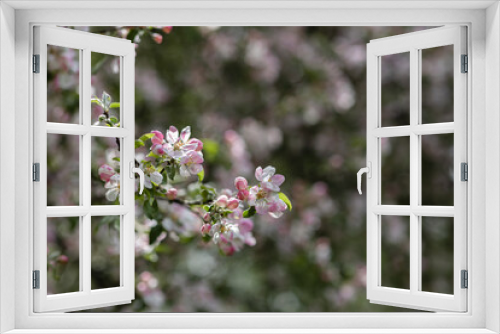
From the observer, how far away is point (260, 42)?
3.53 m

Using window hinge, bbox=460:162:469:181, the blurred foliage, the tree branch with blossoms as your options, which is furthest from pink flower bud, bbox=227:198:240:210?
the blurred foliage

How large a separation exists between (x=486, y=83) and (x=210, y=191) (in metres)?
1.09

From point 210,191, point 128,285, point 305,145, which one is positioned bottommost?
point 128,285

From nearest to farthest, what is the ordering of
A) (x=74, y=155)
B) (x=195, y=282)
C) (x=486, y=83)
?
(x=486, y=83) → (x=74, y=155) → (x=195, y=282)

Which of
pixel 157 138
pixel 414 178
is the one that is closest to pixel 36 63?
pixel 157 138

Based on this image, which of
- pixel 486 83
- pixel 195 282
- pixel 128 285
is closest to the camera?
pixel 486 83

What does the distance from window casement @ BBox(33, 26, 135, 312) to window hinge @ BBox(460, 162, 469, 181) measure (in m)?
1.14

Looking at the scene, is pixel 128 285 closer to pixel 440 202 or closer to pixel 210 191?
pixel 210 191

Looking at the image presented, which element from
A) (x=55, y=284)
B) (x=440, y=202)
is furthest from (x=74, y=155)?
(x=440, y=202)

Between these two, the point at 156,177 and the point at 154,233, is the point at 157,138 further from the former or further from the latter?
the point at 154,233

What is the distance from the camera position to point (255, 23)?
184 cm

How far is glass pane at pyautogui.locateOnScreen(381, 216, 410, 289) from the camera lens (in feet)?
11.7

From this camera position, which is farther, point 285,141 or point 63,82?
point 285,141

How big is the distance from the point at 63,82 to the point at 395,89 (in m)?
2.16
